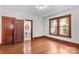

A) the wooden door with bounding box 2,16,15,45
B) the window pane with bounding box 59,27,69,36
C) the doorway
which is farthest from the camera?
the doorway

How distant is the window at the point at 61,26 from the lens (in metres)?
5.94

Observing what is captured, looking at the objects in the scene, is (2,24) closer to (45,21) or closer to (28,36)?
(28,36)

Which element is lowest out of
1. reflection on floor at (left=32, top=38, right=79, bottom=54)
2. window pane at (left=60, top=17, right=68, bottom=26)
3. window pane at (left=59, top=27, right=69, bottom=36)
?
reflection on floor at (left=32, top=38, right=79, bottom=54)

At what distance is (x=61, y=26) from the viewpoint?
6750 millimetres

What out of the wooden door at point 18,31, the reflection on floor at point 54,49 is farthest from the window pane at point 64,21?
the wooden door at point 18,31

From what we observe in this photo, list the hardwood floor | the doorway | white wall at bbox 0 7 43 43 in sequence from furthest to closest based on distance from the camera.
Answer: the doorway
white wall at bbox 0 7 43 43
the hardwood floor

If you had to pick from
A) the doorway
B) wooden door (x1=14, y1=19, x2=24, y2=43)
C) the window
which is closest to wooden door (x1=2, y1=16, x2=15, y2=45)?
wooden door (x1=14, y1=19, x2=24, y2=43)

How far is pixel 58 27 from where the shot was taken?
7.09 m

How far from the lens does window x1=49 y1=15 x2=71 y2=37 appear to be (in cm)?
594

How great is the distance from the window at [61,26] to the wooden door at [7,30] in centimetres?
380

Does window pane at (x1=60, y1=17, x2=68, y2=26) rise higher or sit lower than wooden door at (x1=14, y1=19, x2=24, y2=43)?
higher

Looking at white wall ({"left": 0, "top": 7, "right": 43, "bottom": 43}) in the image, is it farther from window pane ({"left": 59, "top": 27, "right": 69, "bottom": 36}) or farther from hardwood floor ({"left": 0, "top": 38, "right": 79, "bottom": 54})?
window pane ({"left": 59, "top": 27, "right": 69, "bottom": 36})

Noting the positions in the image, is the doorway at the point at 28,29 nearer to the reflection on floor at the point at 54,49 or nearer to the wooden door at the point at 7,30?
the wooden door at the point at 7,30

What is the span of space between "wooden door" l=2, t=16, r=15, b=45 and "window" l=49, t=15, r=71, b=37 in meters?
3.80
